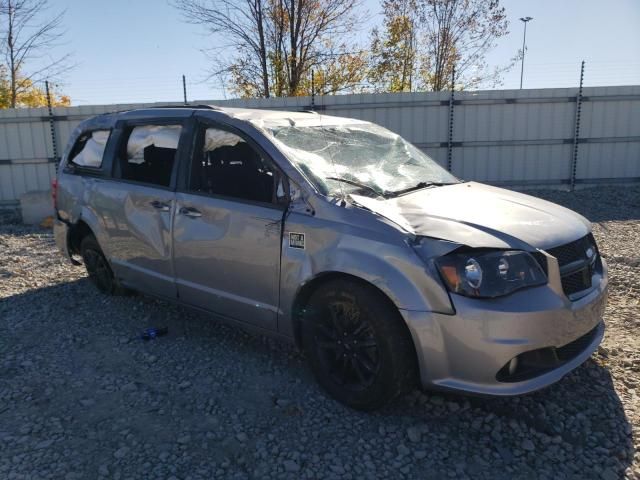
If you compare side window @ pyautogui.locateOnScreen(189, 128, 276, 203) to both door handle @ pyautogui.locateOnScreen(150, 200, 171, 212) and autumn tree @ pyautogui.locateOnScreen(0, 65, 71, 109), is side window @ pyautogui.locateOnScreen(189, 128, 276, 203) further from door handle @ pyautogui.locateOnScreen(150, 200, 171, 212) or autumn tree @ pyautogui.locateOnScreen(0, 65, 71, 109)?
autumn tree @ pyautogui.locateOnScreen(0, 65, 71, 109)

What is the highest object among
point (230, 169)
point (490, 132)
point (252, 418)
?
point (490, 132)

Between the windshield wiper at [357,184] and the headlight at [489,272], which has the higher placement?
the windshield wiper at [357,184]

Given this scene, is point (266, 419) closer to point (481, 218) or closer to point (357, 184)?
point (357, 184)

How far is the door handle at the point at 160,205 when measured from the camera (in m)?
4.03

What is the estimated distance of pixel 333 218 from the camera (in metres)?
3.08

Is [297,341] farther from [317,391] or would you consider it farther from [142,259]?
[142,259]

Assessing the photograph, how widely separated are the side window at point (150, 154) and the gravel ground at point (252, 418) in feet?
4.20

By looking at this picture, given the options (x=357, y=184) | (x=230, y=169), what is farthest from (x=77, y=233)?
(x=357, y=184)

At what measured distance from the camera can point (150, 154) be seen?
4.41m

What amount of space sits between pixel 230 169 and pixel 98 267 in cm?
224

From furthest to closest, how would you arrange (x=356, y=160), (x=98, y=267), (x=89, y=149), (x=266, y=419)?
(x=98, y=267) < (x=89, y=149) < (x=356, y=160) < (x=266, y=419)

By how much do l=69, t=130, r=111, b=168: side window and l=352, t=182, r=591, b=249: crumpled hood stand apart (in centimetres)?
284

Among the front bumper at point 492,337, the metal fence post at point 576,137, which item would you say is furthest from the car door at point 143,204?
the metal fence post at point 576,137

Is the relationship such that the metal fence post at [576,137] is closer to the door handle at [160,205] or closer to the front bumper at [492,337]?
the front bumper at [492,337]
